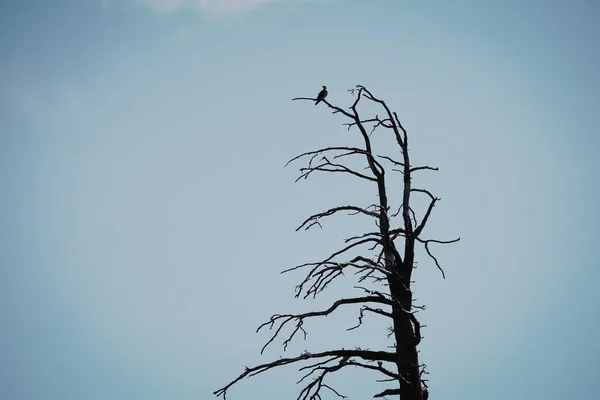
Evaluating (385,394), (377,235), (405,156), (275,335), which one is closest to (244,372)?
(275,335)

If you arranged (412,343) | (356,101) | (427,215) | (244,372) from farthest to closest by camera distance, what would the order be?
1. (356,101)
2. (427,215)
3. (412,343)
4. (244,372)

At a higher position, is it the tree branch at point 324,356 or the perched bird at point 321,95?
the perched bird at point 321,95

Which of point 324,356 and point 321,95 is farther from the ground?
point 321,95

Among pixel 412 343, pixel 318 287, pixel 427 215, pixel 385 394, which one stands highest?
pixel 427 215

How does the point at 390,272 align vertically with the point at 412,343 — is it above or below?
above

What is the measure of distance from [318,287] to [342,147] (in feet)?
7.23

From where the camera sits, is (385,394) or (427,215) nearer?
(385,394)

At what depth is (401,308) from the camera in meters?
5.00

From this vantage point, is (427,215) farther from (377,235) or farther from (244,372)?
(244,372)

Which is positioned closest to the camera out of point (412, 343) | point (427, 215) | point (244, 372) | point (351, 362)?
point (244, 372)

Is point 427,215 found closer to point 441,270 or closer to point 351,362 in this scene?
point 441,270

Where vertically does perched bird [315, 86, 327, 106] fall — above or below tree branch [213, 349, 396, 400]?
above

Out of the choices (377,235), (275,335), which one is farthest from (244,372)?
(377,235)

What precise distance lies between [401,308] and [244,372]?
1976 mm
